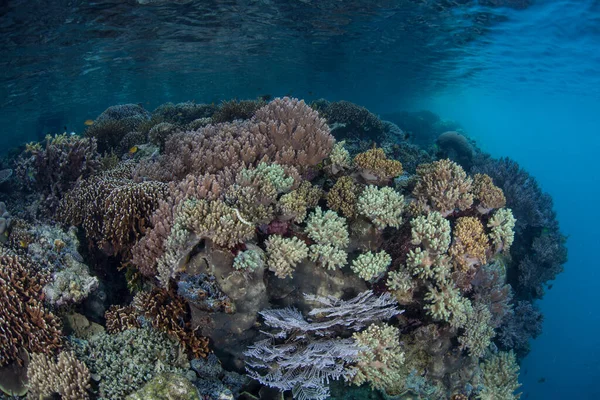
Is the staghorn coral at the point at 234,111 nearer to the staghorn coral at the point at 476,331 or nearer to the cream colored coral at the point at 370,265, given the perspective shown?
the cream colored coral at the point at 370,265

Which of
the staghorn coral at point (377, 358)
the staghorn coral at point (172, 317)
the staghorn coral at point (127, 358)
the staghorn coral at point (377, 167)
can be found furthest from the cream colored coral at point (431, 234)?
the staghorn coral at point (127, 358)

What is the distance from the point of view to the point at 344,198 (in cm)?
550

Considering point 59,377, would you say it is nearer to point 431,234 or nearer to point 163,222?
point 163,222

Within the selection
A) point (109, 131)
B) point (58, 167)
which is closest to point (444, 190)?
point (58, 167)

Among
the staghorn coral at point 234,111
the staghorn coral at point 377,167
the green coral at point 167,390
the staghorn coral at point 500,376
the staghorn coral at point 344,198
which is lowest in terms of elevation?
the staghorn coral at point 500,376

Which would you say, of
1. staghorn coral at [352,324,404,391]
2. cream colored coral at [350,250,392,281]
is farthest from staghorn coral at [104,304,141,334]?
cream colored coral at [350,250,392,281]

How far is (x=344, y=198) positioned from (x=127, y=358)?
401cm

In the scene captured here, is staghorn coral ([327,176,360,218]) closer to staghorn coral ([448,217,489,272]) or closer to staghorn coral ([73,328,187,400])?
staghorn coral ([448,217,489,272])

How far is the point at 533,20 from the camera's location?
64.3 feet

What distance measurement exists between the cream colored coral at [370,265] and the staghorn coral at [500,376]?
3.99 m

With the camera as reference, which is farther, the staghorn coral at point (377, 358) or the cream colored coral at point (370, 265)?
the cream colored coral at point (370, 265)

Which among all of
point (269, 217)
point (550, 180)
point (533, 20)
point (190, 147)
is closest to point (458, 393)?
point (269, 217)

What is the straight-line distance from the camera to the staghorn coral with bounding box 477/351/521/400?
21.5 ft

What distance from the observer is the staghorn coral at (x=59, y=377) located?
387 cm
